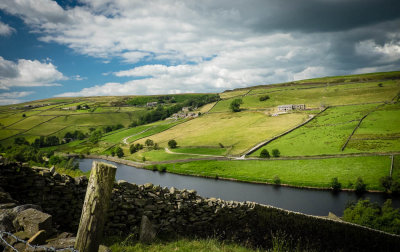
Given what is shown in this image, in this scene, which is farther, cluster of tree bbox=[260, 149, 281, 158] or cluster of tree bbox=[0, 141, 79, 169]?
cluster of tree bbox=[260, 149, 281, 158]

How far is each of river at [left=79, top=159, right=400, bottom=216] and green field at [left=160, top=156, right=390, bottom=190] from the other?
2.05 metres

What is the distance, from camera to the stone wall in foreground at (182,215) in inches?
292

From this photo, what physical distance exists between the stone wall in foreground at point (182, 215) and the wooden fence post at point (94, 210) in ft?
11.2

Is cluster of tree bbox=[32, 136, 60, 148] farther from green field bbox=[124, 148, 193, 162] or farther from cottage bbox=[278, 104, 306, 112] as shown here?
cottage bbox=[278, 104, 306, 112]

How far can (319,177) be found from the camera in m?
49.1

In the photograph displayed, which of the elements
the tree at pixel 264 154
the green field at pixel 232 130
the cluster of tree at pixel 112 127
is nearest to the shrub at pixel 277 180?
the tree at pixel 264 154

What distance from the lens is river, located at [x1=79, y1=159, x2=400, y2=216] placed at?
39.5 metres

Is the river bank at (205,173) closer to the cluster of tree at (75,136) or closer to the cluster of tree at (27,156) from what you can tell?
the cluster of tree at (27,156)

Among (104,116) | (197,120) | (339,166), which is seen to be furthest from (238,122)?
(104,116)

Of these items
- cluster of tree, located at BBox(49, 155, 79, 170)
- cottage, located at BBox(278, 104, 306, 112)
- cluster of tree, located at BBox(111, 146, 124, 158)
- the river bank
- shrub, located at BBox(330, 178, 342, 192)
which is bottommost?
the river bank

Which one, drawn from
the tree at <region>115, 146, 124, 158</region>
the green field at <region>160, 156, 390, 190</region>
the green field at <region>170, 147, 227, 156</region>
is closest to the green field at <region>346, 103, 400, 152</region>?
the green field at <region>160, 156, 390, 190</region>

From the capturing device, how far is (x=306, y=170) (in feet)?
172

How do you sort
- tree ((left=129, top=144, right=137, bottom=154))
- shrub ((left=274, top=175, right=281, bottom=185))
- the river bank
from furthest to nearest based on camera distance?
tree ((left=129, top=144, right=137, bottom=154))
shrub ((left=274, top=175, right=281, bottom=185))
the river bank

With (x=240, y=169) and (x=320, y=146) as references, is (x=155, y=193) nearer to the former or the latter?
(x=240, y=169)
